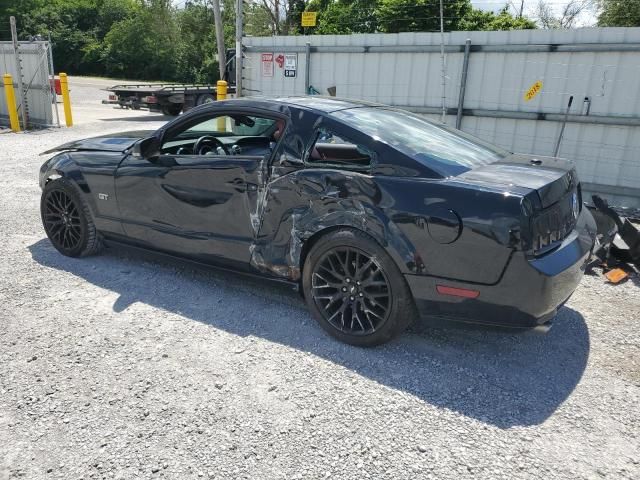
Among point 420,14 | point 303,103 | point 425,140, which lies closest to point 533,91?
point 425,140

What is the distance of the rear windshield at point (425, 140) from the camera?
326cm

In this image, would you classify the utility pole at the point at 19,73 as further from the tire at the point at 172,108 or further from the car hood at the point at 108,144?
the car hood at the point at 108,144

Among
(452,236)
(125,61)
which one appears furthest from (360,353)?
(125,61)

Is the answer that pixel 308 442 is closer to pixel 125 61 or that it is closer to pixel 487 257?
pixel 487 257

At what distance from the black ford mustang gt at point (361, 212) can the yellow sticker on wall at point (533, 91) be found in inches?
146

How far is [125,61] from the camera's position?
44.8m

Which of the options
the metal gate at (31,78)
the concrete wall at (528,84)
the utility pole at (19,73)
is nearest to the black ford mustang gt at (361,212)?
the concrete wall at (528,84)

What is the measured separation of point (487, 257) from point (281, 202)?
1.41 m

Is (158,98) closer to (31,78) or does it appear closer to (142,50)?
(31,78)

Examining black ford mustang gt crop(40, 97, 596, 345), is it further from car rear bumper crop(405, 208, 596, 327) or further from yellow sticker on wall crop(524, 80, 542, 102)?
yellow sticker on wall crop(524, 80, 542, 102)

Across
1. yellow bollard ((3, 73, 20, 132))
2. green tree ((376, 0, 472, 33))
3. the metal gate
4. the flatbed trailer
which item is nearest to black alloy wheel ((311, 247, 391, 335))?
the metal gate

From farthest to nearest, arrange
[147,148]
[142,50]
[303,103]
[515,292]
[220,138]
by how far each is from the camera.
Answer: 1. [142,50]
2. [220,138]
3. [147,148]
4. [303,103]
5. [515,292]

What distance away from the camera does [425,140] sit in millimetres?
3561

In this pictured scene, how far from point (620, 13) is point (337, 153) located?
110 ft
